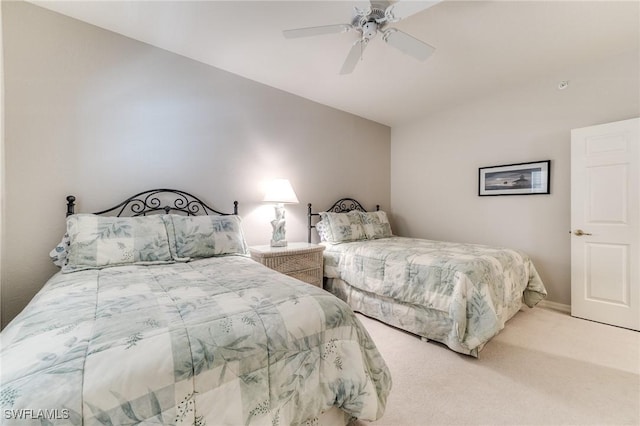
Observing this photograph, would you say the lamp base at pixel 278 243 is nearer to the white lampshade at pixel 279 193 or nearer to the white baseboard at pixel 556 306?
the white lampshade at pixel 279 193

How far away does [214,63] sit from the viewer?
8.91 feet

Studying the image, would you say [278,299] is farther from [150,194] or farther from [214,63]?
[214,63]

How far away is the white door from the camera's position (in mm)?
2484

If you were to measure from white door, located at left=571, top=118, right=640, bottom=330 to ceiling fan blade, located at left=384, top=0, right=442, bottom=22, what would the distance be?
2347 millimetres

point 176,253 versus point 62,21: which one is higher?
point 62,21

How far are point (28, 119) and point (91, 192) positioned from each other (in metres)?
0.61

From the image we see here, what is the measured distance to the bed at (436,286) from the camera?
204cm

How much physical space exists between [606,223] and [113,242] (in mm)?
4265

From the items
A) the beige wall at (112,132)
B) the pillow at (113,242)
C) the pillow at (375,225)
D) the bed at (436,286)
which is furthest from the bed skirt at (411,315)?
the pillow at (113,242)

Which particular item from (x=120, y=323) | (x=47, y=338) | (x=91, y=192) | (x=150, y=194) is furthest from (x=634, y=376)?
(x=91, y=192)

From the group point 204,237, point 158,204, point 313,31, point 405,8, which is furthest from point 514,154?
point 158,204

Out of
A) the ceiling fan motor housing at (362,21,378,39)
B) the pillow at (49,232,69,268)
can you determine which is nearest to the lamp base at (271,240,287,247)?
the pillow at (49,232,69,268)

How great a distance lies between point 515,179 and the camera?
10.9 feet

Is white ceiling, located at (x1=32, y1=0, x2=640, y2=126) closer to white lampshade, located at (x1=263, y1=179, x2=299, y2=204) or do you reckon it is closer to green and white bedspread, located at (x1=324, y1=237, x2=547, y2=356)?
white lampshade, located at (x1=263, y1=179, x2=299, y2=204)
